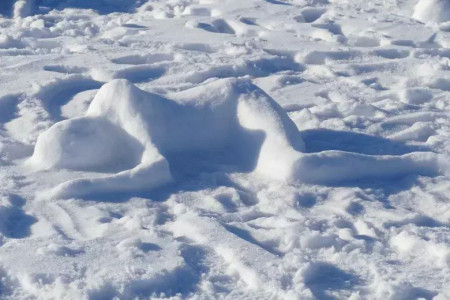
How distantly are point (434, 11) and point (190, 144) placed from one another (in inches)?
131

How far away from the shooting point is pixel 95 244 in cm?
337

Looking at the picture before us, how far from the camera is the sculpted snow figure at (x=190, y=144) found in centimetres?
399

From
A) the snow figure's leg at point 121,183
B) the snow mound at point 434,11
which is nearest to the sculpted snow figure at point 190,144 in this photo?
the snow figure's leg at point 121,183

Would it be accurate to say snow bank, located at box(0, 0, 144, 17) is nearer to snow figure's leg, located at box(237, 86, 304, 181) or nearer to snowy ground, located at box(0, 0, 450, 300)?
snowy ground, located at box(0, 0, 450, 300)

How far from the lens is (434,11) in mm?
6730

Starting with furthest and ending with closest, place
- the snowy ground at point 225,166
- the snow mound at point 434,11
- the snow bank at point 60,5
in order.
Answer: the snow bank at point 60,5 < the snow mound at point 434,11 < the snowy ground at point 225,166

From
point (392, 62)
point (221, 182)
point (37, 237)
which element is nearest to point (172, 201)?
point (221, 182)

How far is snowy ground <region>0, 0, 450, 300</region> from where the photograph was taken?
3180mm

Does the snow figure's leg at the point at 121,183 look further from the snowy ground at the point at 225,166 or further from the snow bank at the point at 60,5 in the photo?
the snow bank at the point at 60,5

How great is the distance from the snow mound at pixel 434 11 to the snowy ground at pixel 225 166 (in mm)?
360

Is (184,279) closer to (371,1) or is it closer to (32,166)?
(32,166)

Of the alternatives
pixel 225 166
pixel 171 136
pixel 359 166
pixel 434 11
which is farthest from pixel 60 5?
pixel 359 166

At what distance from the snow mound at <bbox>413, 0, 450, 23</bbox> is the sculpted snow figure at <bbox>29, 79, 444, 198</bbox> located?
112 inches

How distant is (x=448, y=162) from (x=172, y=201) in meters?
1.44
